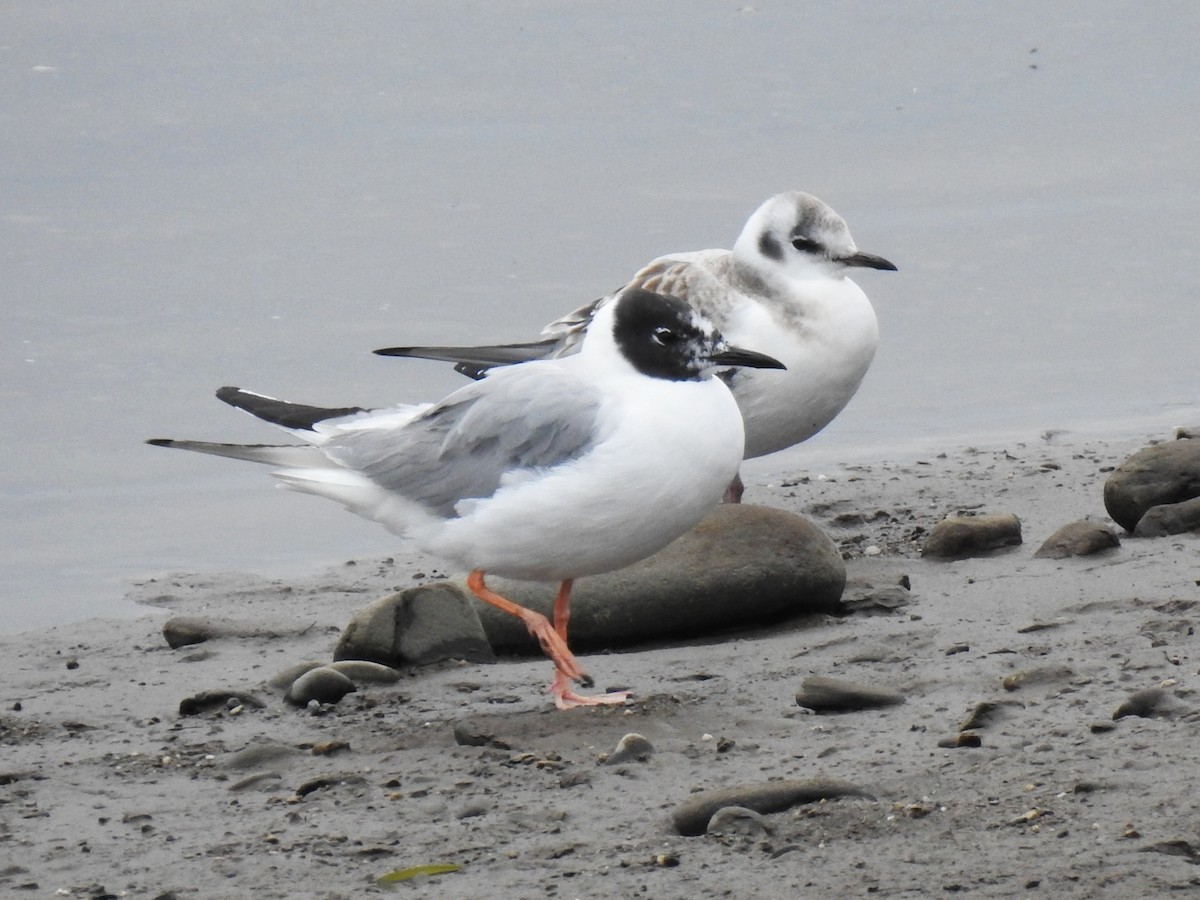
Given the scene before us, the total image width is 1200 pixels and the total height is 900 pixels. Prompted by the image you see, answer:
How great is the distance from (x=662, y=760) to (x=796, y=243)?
3540 millimetres

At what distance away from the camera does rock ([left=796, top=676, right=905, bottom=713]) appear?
5402 mm

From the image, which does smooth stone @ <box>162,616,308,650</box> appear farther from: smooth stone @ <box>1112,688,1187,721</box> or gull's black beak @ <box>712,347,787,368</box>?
smooth stone @ <box>1112,688,1187,721</box>

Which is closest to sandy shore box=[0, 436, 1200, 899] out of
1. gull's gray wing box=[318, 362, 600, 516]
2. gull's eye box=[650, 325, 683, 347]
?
gull's gray wing box=[318, 362, 600, 516]

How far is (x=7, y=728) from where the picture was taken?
5.94 metres

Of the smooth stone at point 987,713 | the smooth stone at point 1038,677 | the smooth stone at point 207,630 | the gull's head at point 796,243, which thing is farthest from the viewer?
the gull's head at point 796,243

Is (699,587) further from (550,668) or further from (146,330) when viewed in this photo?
(146,330)

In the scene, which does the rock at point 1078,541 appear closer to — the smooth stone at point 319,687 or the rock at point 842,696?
the rock at point 842,696

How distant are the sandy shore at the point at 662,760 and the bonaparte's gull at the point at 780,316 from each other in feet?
2.89

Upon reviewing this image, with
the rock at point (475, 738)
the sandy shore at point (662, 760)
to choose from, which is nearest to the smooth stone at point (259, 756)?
the sandy shore at point (662, 760)

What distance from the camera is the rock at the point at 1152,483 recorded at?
7.04 meters

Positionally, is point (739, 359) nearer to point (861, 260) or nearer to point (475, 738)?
point (475, 738)

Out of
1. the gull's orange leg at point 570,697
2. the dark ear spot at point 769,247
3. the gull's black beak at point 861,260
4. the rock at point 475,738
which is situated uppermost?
the dark ear spot at point 769,247

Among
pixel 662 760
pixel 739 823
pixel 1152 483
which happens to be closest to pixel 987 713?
pixel 662 760

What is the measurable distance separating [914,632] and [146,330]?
5.95 metres
